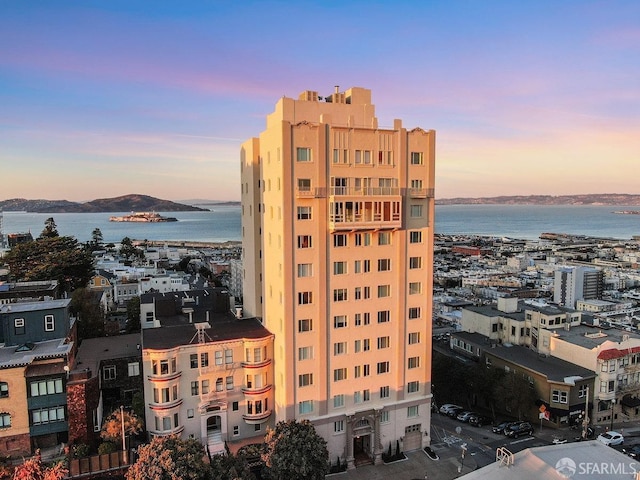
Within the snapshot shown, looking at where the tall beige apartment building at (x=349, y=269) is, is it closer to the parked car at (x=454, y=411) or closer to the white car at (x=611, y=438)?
the parked car at (x=454, y=411)

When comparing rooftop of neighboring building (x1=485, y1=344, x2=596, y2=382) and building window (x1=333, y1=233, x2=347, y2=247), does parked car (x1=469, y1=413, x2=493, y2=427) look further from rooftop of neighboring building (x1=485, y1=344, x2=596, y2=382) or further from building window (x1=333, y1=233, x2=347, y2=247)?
building window (x1=333, y1=233, x2=347, y2=247)

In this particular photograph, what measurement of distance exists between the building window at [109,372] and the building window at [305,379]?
51.3 feet

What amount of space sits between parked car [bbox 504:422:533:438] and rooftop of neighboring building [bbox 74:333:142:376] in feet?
109

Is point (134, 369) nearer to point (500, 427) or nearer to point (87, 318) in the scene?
point (87, 318)

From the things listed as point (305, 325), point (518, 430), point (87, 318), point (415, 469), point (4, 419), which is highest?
point (305, 325)

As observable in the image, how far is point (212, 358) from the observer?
36.5 meters

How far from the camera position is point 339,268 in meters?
36.4

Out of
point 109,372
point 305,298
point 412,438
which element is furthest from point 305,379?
point 109,372

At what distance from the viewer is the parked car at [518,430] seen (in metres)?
42.5

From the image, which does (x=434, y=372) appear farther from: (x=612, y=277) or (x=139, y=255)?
(x=139, y=255)

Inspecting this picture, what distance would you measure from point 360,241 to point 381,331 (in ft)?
24.6

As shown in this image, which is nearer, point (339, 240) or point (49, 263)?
point (339, 240)

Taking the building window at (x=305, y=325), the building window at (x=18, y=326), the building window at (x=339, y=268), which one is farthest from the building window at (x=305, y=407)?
the building window at (x=18, y=326)

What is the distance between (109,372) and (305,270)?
60.9 feet
